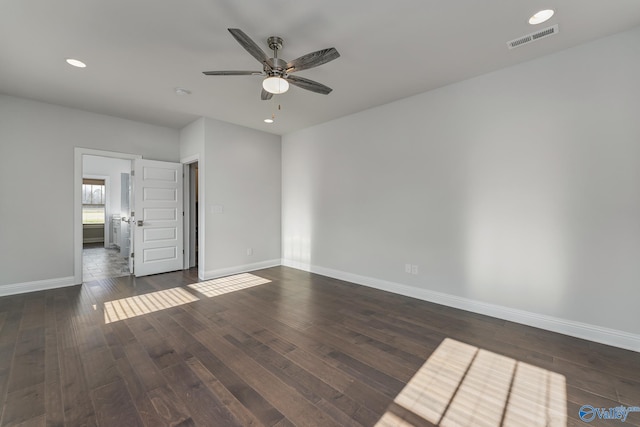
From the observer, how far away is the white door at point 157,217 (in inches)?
192

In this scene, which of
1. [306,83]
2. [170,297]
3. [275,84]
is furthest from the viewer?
[170,297]

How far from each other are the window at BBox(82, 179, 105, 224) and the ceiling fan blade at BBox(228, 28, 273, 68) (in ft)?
32.7

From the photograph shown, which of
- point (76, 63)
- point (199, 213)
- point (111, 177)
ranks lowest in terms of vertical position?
point (199, 213)

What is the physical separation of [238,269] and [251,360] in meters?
3.06

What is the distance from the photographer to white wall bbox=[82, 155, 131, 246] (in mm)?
8281

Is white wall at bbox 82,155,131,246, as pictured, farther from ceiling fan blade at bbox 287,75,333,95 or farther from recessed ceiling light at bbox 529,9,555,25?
recessed ceiling light at bbox 529,9,555,25

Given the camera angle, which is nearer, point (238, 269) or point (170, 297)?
point (170, 297)

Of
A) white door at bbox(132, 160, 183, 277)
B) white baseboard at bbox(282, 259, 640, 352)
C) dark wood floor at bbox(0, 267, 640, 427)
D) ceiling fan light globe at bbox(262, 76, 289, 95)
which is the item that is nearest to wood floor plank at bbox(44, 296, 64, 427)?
dark wood floor at bbox(0, 267, 640, 427)

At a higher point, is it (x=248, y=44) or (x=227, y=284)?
(x=248, y=44)

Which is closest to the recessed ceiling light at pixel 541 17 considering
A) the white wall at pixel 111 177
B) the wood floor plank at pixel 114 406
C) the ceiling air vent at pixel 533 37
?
the ceiling air vent at pixel 533 37

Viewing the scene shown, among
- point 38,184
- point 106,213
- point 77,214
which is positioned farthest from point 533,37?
point 106,213

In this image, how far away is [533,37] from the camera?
2496mm

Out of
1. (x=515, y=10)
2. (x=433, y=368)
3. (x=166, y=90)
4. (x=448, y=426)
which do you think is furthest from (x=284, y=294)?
(x=515, y=10)

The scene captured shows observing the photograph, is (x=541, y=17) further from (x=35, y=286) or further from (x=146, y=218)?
(x=35, y=286)
